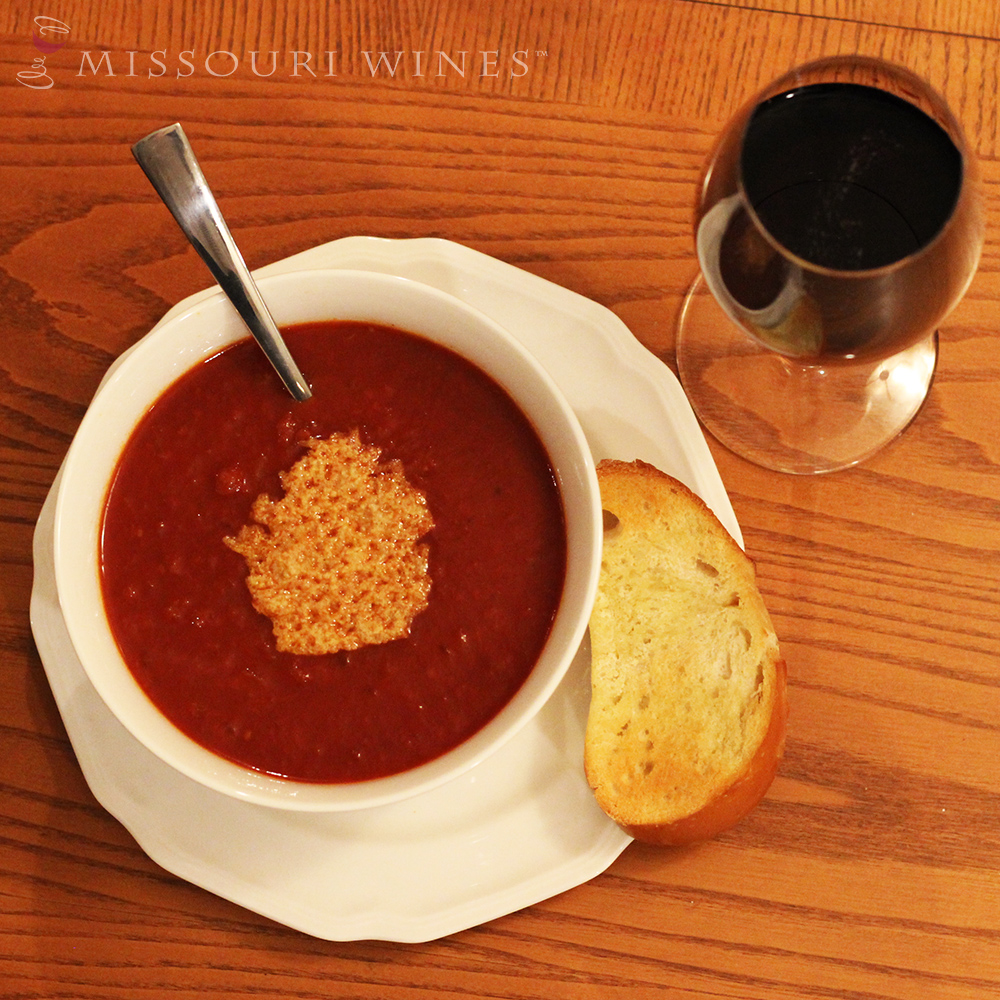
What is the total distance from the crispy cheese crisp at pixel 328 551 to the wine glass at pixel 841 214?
25.4 inches

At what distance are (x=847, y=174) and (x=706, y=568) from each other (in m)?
0.76

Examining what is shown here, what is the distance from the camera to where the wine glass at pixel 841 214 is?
1.38 meters

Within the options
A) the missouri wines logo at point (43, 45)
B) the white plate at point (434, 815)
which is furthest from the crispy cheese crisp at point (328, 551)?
the missouri wines logo at point (43, 45)

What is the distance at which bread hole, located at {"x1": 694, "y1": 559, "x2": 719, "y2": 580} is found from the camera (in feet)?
6.30

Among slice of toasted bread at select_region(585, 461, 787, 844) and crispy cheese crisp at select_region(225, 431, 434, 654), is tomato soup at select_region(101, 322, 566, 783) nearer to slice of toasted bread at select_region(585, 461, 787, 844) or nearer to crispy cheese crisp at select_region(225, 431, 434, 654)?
crispy cheese crisp at select_region(225, 431, 434, 654)

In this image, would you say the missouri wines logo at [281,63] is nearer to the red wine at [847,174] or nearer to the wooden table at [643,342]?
the wooden table at [643,342]

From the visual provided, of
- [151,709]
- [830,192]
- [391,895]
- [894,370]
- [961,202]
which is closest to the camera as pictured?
[961,202]

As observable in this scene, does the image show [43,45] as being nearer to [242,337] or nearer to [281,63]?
[281,63]

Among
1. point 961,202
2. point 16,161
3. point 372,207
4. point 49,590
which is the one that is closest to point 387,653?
point 49,590

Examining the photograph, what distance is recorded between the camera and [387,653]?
1.71 m

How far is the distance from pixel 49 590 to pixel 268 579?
0.49 metres

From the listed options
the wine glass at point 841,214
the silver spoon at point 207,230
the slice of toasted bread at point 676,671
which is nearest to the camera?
the wine glass at point 841,214

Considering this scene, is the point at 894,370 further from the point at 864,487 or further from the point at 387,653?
the point at 387,653

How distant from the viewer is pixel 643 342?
2.05m
